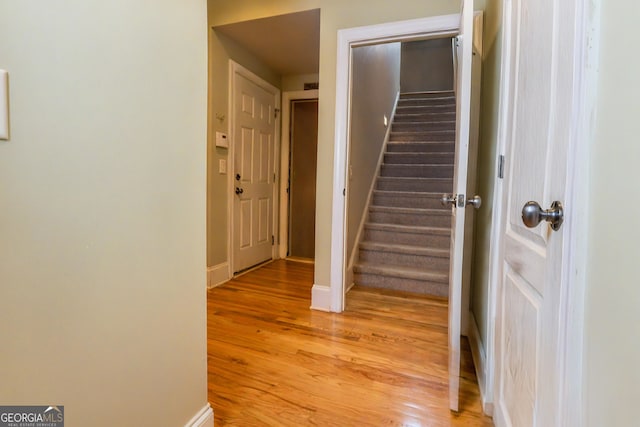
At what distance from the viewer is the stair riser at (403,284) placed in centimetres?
280

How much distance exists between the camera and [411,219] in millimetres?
3475

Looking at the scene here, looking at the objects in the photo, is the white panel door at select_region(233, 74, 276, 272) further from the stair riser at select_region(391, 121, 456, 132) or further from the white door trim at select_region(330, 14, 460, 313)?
the stair riser at select_region(391, 121, 456, 132)

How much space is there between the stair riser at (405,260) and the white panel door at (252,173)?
127 centimetres

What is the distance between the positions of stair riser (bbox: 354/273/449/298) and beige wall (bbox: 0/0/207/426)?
2.10m

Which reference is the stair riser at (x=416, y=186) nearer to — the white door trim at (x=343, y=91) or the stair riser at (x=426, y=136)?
the stair riser at (x=426, y=136)

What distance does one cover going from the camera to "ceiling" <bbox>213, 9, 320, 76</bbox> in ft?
8.67

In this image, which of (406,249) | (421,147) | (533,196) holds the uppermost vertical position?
(421,147)

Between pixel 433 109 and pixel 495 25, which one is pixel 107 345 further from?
pixel 433 109

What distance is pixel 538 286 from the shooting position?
0.78m

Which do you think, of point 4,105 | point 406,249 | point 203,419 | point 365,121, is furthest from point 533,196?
point 365,121

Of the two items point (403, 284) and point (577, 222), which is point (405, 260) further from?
point (577, 222)

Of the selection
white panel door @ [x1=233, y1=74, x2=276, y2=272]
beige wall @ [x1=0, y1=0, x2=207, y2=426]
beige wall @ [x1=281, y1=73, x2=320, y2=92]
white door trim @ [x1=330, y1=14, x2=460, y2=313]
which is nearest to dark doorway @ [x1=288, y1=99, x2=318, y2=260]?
beige wall @ [x1=281, y1=73, x2=320, y2=92]

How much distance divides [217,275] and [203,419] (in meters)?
1.91

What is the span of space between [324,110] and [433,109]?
3347mm
